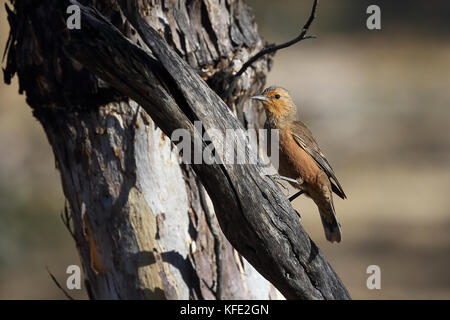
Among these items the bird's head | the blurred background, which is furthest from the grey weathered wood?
the blurred background

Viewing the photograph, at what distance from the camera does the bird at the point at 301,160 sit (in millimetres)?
5137

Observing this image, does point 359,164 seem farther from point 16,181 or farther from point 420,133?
point 16,181

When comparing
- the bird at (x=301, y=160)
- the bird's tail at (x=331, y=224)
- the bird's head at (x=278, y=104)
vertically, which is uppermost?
the bird's head at (x=278, y=104)

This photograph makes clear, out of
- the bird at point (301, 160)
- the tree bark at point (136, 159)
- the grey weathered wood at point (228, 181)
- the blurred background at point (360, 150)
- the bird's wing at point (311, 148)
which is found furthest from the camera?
the blurred background at point (360, 150)

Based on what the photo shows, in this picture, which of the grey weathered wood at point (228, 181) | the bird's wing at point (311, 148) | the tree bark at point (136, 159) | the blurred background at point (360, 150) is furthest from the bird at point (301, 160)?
the blurred background at point (360, 150)

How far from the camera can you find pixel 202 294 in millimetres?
4586

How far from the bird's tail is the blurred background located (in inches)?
181

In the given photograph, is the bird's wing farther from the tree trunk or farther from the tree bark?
the tree trunk

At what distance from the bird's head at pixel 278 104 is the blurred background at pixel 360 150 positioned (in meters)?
4.89

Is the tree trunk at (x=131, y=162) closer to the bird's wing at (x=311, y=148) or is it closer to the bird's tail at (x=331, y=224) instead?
the bird's wing at (x=311, y=148)

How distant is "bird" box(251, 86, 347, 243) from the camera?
5.14 m

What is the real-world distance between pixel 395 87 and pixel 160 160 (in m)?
12.6

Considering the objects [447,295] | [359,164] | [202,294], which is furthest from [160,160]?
[359,164]

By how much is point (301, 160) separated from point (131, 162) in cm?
130
